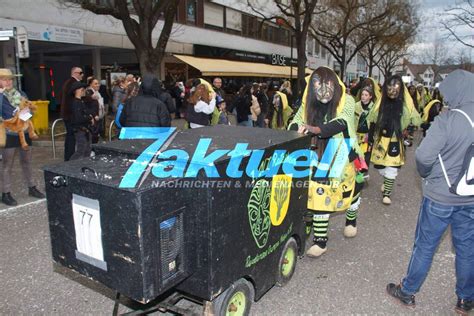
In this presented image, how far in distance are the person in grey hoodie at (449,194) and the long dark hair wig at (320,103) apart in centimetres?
103

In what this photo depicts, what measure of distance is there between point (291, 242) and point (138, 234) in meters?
1.75

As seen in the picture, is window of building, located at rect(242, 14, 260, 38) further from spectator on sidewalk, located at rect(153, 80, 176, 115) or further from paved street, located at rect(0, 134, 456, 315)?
paved street, located at rect(0, 134, 456, 315)

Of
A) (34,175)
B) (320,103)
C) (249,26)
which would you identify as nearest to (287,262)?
(320,103)

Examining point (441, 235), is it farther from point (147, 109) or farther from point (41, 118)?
point (41, 118)

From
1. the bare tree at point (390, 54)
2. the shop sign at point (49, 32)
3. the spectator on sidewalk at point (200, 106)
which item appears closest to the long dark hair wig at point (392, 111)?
the spectator on sidewalk at point (200, 106)

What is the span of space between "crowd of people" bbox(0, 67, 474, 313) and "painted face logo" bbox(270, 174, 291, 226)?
0.58 m

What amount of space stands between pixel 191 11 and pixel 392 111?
20.7 meters

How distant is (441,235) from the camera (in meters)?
3.01

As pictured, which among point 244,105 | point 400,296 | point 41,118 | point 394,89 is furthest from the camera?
point 41,118

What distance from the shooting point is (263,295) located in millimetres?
3357

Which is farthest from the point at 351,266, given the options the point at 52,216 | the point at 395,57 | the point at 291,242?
the point at 395,57

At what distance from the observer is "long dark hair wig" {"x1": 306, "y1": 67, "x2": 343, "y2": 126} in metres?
3.81

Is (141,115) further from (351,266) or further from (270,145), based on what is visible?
(351,266)

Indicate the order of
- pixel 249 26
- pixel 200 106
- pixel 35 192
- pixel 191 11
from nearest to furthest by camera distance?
pixel 35 192 → pixel 200 106 → pixel 191 11 → pixel 249 26
